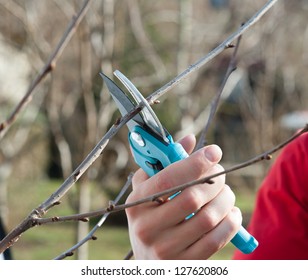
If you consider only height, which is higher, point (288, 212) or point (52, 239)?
point (288, 212)

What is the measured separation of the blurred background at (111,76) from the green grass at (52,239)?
2 centimetres

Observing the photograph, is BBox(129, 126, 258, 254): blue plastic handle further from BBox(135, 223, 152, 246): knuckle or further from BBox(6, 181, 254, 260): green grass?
BBox(6, 181, 254, 260): green grass

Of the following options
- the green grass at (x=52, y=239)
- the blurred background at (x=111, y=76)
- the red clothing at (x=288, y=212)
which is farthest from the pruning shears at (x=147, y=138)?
the green grass at (x=52, y=239)

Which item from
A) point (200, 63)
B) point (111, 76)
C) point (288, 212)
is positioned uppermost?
point (200, 63)

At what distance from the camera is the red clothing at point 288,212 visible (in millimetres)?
1765

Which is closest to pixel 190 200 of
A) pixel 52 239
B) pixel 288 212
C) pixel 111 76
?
pixel 288 212

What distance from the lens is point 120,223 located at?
10227 millimetres

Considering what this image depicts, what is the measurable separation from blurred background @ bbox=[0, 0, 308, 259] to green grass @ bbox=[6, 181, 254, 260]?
2cm

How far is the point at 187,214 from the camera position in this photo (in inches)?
39.2

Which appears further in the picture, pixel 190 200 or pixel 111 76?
pixel 111 76

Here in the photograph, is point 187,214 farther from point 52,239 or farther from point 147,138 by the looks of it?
point 52,239

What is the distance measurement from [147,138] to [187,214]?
0.14 metres
